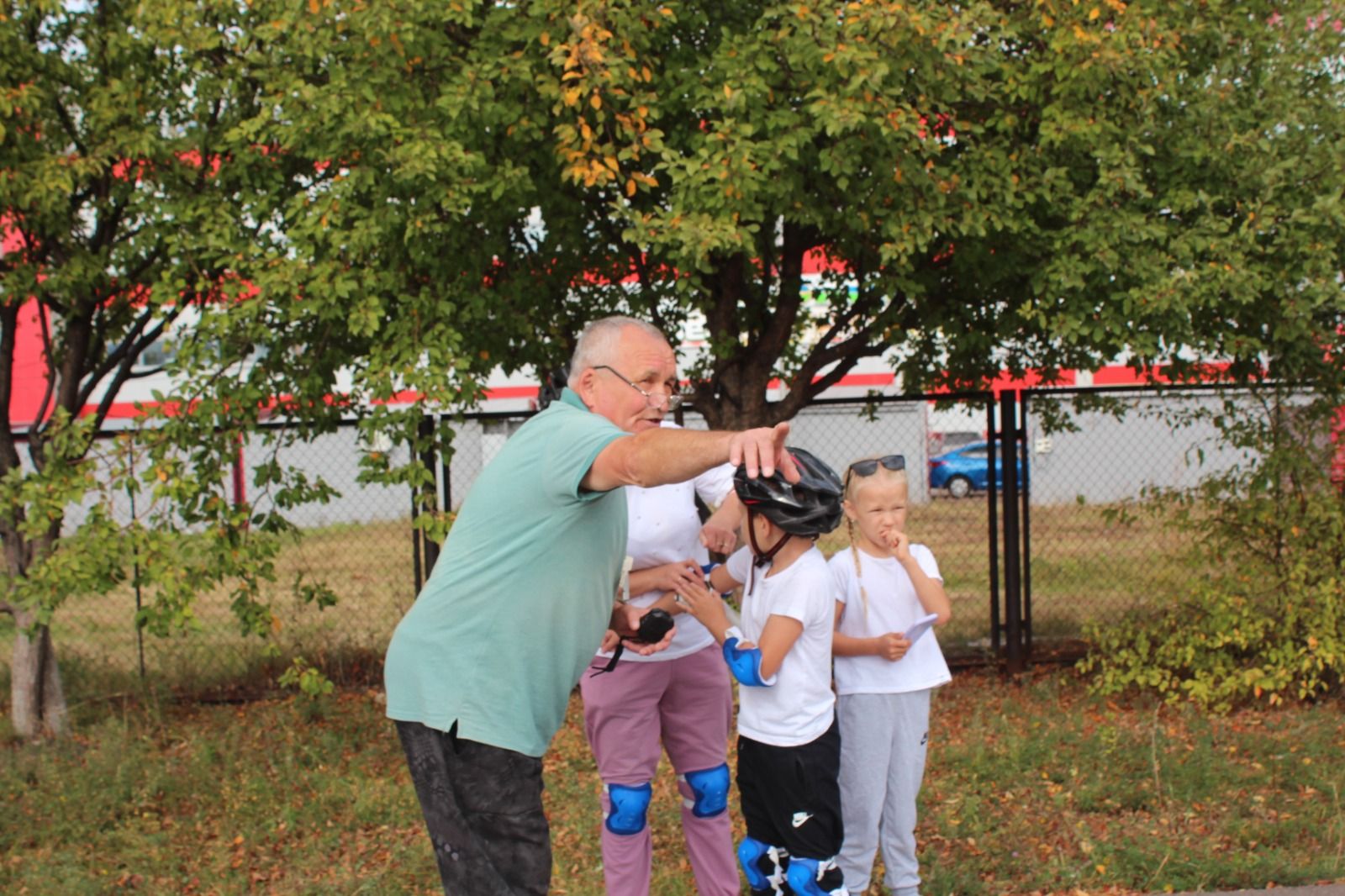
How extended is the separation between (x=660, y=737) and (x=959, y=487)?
5.03 meters

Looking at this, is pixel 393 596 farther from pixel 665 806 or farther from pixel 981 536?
pixel 981 536

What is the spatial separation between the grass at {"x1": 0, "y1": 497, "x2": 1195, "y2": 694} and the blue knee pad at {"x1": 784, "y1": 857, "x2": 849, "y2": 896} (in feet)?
14.6

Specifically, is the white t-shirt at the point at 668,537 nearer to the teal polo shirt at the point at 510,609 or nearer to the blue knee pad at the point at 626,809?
the blue knee pad at the point at 626,809

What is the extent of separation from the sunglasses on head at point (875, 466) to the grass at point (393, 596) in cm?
398

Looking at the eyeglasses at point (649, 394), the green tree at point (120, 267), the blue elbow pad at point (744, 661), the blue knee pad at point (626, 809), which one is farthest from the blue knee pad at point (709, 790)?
the green tree at point (120, 267)

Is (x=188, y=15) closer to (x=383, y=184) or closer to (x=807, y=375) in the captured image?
(x=383, y=184)

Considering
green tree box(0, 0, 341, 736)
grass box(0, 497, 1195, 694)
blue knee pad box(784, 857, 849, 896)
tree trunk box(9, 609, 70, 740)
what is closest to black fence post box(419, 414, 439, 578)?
grass box(0, 497, 1195, 694)

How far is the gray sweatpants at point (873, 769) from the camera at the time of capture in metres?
3.69

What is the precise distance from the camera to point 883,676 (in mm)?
3721

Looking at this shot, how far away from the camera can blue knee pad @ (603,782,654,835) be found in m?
3.70

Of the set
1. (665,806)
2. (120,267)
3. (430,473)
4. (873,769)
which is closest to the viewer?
(873,769)

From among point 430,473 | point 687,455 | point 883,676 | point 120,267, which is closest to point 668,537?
point 883,676

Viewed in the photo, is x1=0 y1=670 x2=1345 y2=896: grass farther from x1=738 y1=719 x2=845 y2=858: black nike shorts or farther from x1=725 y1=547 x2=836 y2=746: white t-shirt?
x1=725 y1=547 x2=836 y2=746: white t-shirt

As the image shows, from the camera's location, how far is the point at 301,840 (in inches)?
199
